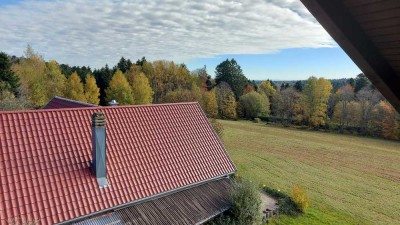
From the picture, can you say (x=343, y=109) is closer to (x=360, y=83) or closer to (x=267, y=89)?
(x=360, y=83)

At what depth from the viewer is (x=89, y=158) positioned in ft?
35.9

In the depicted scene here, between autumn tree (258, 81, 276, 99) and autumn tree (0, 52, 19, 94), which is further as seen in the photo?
autumn tree (258, 81, 276, 99)

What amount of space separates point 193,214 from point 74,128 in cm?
587

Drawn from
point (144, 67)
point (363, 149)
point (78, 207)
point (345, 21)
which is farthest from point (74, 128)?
point (144, 67)

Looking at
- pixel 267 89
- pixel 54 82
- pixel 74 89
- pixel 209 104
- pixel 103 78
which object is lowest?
pixel 209 104

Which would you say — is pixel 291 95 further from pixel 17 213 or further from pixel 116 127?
pixel 17 213

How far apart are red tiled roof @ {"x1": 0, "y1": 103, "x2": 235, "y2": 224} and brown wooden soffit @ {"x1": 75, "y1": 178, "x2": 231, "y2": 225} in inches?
15.1

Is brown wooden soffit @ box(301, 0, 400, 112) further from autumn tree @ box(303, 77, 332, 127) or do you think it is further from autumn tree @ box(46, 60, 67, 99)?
autumn tree @ box(303, 77, 332, 127)

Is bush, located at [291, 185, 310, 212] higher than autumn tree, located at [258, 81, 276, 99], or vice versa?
autumn tree, located at [258, 81, 276, 99]

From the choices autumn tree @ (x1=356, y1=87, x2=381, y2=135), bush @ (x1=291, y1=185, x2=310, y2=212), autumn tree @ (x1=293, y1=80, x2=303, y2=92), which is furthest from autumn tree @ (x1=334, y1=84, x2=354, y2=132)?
bush @ (x1=291, y1=185, x2=310, y2=212)

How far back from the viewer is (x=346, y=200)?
814 inches

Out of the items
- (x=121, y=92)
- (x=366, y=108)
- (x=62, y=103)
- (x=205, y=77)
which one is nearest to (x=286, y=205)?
(x=62, y=103)

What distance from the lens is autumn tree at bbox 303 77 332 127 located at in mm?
56844

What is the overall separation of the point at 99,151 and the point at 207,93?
158ft
